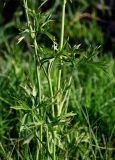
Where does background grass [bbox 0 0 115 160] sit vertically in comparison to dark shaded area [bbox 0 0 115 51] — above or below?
below

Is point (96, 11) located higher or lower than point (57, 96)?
higher

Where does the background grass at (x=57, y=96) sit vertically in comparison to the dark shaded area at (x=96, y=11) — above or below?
below

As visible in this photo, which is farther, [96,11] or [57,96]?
[96,11]

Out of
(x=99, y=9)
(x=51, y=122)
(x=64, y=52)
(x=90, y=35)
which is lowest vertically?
(x=51, y=122)

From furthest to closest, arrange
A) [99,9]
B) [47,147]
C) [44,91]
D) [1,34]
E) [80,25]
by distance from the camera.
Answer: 1. [99,9]
2. [80,25]
3. [1,34]
4. [44,91]
5. [47,147]

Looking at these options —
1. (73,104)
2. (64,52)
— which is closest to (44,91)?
(73,104)

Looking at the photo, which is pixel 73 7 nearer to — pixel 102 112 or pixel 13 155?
pixel 102 112

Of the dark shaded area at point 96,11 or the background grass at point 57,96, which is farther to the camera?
the dark shaded area at point 96,11

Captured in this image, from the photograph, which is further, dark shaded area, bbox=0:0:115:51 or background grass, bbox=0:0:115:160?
dark shaded area, bbox=0:0:115:51
